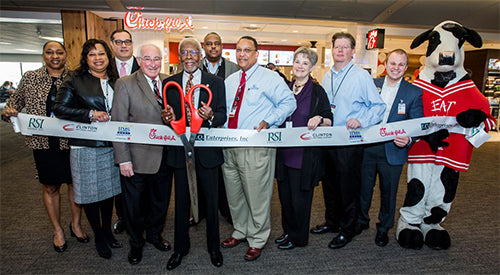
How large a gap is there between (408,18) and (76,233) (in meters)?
8.62

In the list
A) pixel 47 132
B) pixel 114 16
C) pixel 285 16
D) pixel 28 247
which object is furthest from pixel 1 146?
pixel 285 16

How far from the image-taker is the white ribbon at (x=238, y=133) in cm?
219

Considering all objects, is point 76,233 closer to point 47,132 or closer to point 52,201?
point 52,201

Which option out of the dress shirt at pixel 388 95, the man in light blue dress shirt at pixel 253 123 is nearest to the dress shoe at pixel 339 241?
the man in light blue dress shirt at pixel 253 123

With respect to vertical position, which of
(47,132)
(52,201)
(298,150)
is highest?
(47,132)

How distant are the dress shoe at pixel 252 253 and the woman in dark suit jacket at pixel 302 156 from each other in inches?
9.6

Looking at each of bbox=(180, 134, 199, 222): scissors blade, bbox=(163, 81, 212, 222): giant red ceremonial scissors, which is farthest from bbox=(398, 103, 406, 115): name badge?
bbox=(180, 134, 199, 222): scissors blade

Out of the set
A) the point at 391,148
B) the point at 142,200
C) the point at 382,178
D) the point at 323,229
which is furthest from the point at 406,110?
the point at 142,200

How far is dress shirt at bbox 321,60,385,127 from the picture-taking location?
2.44 metres

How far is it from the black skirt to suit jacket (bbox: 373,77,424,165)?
2.84 m

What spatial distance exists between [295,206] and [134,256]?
4.62ft

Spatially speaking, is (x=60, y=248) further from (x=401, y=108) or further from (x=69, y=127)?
(x=401, y=108)

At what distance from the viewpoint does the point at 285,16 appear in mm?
7312

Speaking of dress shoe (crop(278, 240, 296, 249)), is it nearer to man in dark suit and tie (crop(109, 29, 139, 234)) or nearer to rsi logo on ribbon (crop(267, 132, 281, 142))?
rsi logo on ribbon (crop(267, 132, 281, 142))
